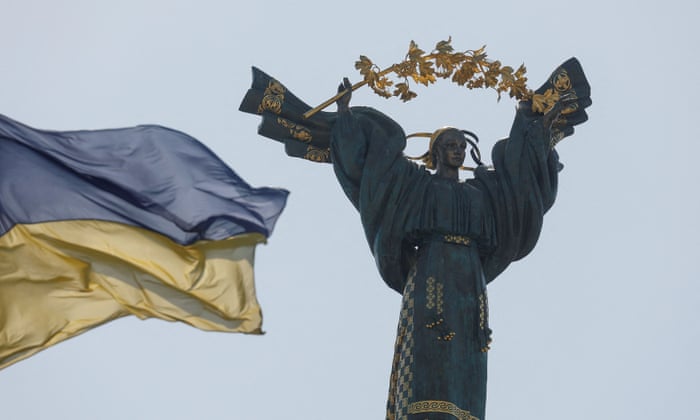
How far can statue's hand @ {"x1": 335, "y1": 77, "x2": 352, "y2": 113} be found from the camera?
1425 inches

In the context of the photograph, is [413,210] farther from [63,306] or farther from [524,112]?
[63,306]

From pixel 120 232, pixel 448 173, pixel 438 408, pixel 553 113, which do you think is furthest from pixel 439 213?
pixel 120 232

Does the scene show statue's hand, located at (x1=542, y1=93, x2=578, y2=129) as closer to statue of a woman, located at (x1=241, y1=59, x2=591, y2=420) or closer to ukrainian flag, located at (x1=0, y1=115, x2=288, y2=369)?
statue of a woman, located at (x1=241, y1=59, x2=591, y2=420)

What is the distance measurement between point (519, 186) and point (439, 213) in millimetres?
1185

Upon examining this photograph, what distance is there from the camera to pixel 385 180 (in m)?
35.8

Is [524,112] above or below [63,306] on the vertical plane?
above

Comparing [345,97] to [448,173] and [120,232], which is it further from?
[120,232]

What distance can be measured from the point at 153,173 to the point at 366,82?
3094 mm

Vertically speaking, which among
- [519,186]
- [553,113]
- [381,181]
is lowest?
[381,181]

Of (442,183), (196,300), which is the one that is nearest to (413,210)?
(442,183)

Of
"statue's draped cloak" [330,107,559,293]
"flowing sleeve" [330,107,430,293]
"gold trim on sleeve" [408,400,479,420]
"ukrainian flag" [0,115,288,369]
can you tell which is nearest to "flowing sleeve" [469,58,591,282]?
"statue's draped cloak" [330,107,559,293]

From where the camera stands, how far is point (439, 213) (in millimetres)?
35469

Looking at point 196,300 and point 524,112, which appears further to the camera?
point 524,112

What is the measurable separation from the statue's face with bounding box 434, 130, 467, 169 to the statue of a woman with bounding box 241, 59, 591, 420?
0.04 feet
